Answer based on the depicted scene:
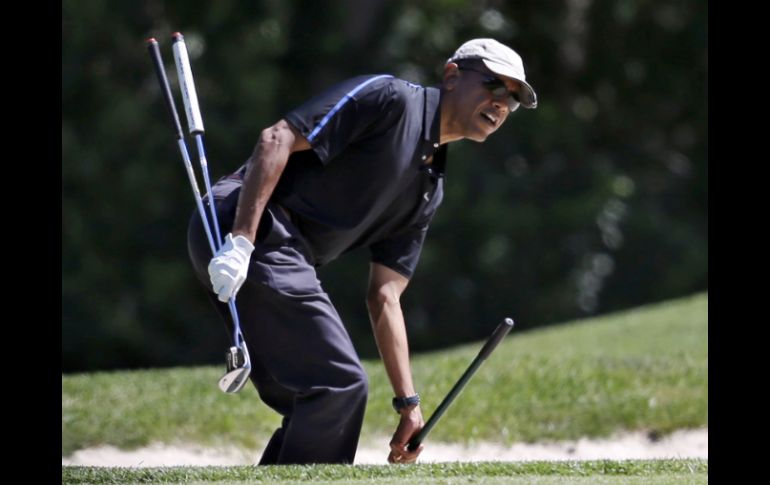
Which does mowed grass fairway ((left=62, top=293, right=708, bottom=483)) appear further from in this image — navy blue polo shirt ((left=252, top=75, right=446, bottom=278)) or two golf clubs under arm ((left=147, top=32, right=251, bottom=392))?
two golf clubs under arm ((left=147, top=32, right=251, bottom=392))

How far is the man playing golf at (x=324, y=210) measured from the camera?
490cm

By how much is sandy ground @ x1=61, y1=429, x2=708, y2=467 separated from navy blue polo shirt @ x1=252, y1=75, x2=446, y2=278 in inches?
84.0

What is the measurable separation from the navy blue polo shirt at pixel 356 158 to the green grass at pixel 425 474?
2.94 ft

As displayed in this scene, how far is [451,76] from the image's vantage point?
529 cm

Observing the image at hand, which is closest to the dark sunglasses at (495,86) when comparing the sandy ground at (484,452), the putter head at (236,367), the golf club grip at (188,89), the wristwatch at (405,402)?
the golf club grip at (188,89)

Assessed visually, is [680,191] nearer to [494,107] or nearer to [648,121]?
[648,121]

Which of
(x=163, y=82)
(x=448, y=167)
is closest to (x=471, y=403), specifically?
(x=163, y=82)

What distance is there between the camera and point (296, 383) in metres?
4.95

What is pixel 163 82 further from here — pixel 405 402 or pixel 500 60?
pixel 405 402

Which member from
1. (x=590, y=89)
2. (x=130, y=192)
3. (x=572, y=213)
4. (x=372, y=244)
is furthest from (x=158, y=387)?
(x=590, y=89)

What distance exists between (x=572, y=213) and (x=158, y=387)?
8821 millimetres

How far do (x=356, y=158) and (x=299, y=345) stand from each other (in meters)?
0.68

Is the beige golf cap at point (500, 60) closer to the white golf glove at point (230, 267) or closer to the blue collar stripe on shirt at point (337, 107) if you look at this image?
the blue collar stripe on shirt at point (337, 107)
